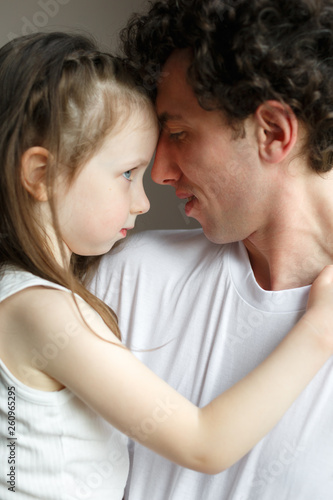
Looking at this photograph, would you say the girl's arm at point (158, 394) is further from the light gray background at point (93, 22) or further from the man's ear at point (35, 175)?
the light gray background at point (93, 22)

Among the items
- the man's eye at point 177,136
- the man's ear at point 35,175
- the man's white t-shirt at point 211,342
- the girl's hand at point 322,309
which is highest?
the man's ear at point 35,175

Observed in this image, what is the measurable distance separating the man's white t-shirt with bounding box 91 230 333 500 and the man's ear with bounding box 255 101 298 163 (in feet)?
0.85

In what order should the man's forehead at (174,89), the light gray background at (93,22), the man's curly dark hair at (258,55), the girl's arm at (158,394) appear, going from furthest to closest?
1. the light gray background at (93,22)
2. the man's forehead at (174,89)
3. the man's curly dark hair at (258,55)
4. the girl's arm at (158,394)

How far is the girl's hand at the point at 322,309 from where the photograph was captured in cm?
107

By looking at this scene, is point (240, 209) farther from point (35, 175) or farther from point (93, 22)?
point (93, 22)

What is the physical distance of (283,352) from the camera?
1.06 metres

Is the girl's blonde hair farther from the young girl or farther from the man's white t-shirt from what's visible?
the man's white t-shirt

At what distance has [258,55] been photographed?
1.13 meters

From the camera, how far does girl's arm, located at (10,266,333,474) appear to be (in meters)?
1.02

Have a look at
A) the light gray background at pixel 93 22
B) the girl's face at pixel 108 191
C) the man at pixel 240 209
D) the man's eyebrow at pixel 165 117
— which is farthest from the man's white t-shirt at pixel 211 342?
the light gray background at pixel 93 22

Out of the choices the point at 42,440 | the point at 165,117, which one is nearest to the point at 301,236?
the point at 165,117

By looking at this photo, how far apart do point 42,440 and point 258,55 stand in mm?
806

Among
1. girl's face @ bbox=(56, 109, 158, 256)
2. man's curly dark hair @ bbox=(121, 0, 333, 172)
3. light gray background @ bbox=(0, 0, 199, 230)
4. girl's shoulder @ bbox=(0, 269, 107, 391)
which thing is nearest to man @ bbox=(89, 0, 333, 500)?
man's curly dark hair @ bbox=(121, 0, 333, 172)

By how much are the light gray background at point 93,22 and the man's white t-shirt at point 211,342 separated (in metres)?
0.69
